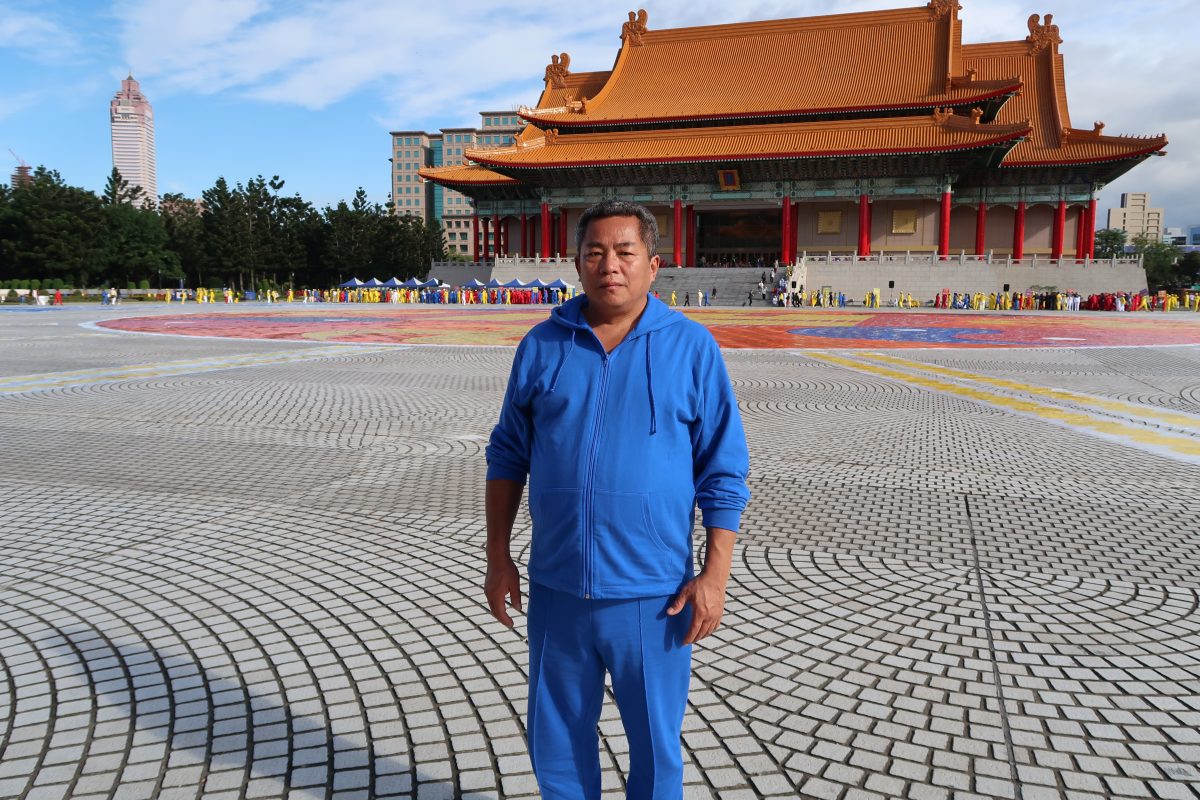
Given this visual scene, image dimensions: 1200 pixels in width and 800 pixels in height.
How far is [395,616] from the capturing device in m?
3.96

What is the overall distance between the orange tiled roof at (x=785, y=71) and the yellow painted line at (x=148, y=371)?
38.2m

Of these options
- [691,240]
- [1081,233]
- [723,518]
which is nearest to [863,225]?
[691,240]

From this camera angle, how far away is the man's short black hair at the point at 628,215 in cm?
212

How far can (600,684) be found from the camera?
2.11 meters

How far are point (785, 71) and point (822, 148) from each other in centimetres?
1066

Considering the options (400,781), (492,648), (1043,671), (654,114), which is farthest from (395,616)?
(654,114)

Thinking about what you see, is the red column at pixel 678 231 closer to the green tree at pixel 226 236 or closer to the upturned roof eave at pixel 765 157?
the upturned roof eave at pixel 765 157

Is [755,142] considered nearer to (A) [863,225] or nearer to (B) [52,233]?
(A) [863,225]

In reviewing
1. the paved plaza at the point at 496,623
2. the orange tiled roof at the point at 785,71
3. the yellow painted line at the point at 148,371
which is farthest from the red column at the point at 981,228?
the paved plaza at the point at 496,623

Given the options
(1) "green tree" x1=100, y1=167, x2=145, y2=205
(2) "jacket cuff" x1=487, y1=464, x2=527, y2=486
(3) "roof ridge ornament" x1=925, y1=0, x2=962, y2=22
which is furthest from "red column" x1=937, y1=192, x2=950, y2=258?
(1) "green tree" x1=100, y1=167, x2=145, y2=205

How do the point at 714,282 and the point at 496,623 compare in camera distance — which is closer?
the point at 496,623

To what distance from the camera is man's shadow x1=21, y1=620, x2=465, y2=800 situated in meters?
2.64

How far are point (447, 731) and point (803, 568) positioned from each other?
234 cm

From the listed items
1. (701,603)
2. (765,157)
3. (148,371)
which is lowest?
(148,371)
